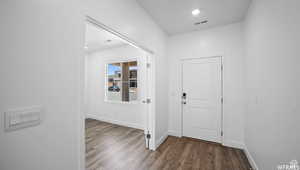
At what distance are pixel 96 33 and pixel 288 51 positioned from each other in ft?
11.6

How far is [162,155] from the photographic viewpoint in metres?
2.27

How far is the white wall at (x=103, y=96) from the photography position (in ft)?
12.6

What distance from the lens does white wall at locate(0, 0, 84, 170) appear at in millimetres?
697

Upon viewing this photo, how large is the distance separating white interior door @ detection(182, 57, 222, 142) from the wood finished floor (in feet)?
0.89

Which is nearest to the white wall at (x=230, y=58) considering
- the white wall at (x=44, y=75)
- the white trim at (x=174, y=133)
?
the white trim at (x=174, y=133)

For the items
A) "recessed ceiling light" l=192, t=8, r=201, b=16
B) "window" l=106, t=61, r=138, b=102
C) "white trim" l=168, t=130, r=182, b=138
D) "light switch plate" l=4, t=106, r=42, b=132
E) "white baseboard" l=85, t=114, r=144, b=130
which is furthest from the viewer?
"window" l=106, t=61, r=138, b=102

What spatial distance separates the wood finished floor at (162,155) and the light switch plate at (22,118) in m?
1.57

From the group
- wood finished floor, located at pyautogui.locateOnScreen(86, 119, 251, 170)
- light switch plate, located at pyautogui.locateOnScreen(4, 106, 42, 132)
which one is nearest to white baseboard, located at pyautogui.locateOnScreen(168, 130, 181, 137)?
wood finished floor, located at pyautogui.locateOnScreen(86, 119, 251, 170)

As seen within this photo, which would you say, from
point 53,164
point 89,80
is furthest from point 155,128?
point 89,80

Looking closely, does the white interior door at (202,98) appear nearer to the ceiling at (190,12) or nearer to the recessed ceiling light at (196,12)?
the ceiling at (190,12)

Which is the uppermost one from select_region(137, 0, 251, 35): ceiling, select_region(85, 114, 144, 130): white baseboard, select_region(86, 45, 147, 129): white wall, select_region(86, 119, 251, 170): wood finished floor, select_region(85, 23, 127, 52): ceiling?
select_region(137, 0, 251, 35): ceiling

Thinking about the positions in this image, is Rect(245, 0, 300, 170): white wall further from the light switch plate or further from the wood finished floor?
the light switch plate

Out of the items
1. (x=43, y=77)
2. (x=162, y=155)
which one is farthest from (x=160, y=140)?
(x=43, y=77)

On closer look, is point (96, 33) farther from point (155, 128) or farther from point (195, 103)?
point (195, 103)
